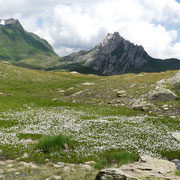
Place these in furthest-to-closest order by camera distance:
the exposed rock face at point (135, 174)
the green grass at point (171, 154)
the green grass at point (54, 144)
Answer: the green grass at point (54, 144) < the green grass at point (171, 154) < the exposed rock face at point (135, 174)

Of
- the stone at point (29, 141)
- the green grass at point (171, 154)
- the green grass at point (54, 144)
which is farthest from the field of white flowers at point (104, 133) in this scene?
the green grass at point (54, 144)

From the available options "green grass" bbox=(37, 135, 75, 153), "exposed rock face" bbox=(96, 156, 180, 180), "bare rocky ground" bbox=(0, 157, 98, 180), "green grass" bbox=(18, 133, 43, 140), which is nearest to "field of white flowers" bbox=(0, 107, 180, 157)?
"green grass" bbox=(18, 133, 43, 140)

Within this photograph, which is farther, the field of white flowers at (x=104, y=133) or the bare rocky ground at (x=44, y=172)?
the field of white flowers at (x=104, y=133)

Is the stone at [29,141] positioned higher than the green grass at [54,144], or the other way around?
the green grass at [54,144]

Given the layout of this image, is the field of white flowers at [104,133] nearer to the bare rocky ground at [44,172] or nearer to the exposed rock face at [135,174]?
the bare rocky ground at [44,172]

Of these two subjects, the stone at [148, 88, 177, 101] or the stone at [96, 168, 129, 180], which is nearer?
the stone at [96, 168, 129, 180]

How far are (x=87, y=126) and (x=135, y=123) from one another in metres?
7.09

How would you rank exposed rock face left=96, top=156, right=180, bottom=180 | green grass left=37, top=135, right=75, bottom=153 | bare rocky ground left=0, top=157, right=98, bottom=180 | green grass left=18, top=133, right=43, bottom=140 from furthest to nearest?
1. green grass left=18, top=133, right=43, bottom=140
2. green grass left=37, top=135, right=75, bottom=153
3. bare rocky ground left=0, top=157, right=98, bottom=180
4. exposed rock face left=96, top=156, right=180, bottom=180

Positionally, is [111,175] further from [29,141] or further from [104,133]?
[104,133]

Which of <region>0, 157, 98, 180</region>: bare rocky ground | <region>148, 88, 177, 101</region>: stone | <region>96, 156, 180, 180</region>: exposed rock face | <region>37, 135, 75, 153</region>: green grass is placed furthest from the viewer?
<region>148, 88, 177, 101</region>: stone

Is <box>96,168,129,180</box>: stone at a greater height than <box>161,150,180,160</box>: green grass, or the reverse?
<box>96,168,129,180</box>: stone

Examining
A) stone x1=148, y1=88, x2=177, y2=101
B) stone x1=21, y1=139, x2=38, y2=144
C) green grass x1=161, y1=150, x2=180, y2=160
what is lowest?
green grass x1=161, y1=150, x2=180, y2=160

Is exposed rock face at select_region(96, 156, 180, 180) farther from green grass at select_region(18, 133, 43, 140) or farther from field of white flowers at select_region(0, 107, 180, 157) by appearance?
green grass at select_region(18, 133, 43, 140)

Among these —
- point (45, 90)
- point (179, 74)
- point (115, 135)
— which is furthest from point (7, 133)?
point (45, 90)
